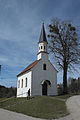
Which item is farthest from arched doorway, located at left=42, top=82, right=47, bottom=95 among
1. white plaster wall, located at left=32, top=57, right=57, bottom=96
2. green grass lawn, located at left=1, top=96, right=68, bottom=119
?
green grass lawn, located at left=1, top=96, right=68, bottom=119

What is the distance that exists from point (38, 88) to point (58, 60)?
7116 mm

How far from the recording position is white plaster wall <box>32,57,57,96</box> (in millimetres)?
26969

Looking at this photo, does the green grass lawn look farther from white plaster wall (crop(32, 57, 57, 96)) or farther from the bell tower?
the bell tower

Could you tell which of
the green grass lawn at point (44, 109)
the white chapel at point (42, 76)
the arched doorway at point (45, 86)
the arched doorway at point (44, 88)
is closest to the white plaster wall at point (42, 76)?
the white chapel at point (42, 76)

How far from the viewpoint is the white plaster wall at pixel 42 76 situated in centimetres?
2697

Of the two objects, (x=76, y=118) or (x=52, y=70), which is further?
(x=52, y=70)

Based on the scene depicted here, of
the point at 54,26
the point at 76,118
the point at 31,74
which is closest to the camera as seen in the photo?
the point at 76,118

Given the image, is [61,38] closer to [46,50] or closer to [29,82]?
[46,50]

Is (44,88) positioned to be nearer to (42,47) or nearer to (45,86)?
(45,86)

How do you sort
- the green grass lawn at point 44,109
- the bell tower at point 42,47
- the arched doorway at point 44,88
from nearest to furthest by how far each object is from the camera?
the green grass lawn at point 44,109 → the arched doorway at point 44,88 → the bell tower at point 42,47

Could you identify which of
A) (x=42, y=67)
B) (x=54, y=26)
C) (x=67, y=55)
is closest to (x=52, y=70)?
(x=42, y=67)

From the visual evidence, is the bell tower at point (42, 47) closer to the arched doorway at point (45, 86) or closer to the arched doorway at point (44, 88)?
the arched doorway at point (45, 86)

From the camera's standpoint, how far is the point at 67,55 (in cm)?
2812

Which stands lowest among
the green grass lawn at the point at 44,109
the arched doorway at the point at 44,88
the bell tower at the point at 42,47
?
the green grass lawn at the point at 44,109
